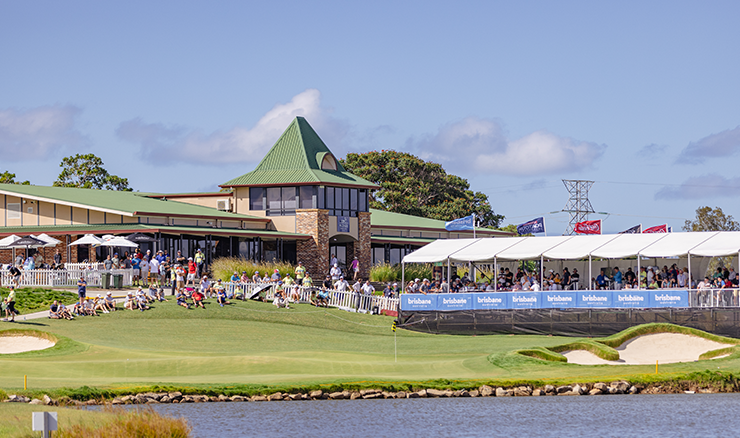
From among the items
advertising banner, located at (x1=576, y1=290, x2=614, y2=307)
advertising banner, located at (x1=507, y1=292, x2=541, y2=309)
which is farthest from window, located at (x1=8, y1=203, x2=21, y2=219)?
advertising banner, located at (x1=576, y1=290, x2=614, y2=307)

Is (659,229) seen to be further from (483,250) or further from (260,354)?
(260,354)

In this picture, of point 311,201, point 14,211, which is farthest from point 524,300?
point 14,211

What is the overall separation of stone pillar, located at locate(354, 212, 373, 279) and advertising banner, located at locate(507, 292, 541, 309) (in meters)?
20.6

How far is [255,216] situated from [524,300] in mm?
22964

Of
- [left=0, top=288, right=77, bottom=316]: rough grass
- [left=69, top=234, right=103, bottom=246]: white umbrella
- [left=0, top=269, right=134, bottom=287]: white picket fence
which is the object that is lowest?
[left=0, top=288, right=77, bottom=316]: rough grass

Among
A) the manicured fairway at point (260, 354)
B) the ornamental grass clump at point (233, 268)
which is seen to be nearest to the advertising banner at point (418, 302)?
the manicured fairway at point (260, 354)

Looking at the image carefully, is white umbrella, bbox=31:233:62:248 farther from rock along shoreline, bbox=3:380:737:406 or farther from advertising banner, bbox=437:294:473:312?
rock along shoreline, bbox=3:380:737:406

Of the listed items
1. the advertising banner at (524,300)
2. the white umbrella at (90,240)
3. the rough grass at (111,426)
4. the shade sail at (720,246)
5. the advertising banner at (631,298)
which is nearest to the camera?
the rough grass at (111,426)

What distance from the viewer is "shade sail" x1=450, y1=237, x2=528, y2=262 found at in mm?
37406

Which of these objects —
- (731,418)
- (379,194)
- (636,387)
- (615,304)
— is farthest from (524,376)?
(379,194)

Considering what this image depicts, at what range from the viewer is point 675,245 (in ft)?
112

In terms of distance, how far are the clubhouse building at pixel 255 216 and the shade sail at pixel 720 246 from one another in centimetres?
2373

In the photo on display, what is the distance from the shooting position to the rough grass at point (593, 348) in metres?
28.1

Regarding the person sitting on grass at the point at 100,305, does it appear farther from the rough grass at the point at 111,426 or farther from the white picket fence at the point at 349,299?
the rough grass at the point at 111,426
